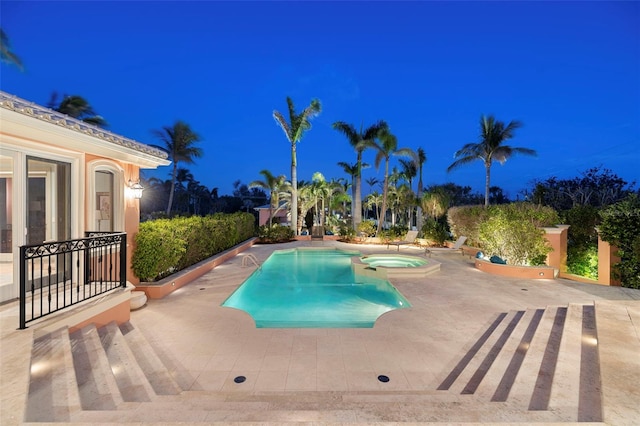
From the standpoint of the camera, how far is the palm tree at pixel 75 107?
24717mm

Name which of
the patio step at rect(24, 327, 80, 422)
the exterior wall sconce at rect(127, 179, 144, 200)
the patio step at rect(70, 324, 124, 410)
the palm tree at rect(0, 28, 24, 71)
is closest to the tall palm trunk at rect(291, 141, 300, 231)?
the palm tree at rect(0, 28, 24, 71)

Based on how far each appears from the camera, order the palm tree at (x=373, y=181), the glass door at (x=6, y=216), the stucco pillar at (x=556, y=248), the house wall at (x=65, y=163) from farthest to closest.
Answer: the palm tree at (x=373, y=181) < the stucco pillar at (x=556, y=248) < the glass door at (x=6, y=216) < the house wall at (x=65, y=163)

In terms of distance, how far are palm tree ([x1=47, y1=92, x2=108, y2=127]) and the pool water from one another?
24.7 metres

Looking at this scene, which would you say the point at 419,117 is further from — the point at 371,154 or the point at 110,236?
the point at 110,236

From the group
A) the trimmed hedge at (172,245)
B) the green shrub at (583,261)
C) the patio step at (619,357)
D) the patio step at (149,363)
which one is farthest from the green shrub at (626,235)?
the trimmed hedge at (172,245)

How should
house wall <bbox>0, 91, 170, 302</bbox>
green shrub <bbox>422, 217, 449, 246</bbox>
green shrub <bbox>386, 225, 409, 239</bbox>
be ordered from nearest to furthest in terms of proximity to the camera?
house wall <bbox>0, 91, 170, 302</bbox> < green shrub <bbox>422, 217, 449, 246</bbox> < green shrub <bbox>386, 225, 409, 239</bbox>

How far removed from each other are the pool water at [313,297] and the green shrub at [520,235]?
15.5ft

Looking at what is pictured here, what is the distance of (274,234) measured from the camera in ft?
64.0

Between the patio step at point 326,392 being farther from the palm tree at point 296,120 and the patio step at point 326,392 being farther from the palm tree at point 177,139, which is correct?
the palm tree at point 177,139

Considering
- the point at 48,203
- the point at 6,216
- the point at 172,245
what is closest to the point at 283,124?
the point at 172,245

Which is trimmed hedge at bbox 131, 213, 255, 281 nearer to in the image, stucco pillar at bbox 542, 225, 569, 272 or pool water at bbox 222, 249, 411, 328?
pool water at bbox 222, 249, 411, 328

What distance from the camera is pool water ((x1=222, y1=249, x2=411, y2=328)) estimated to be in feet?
21.3

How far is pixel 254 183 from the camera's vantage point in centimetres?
2275

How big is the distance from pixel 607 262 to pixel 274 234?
15.9 metres
